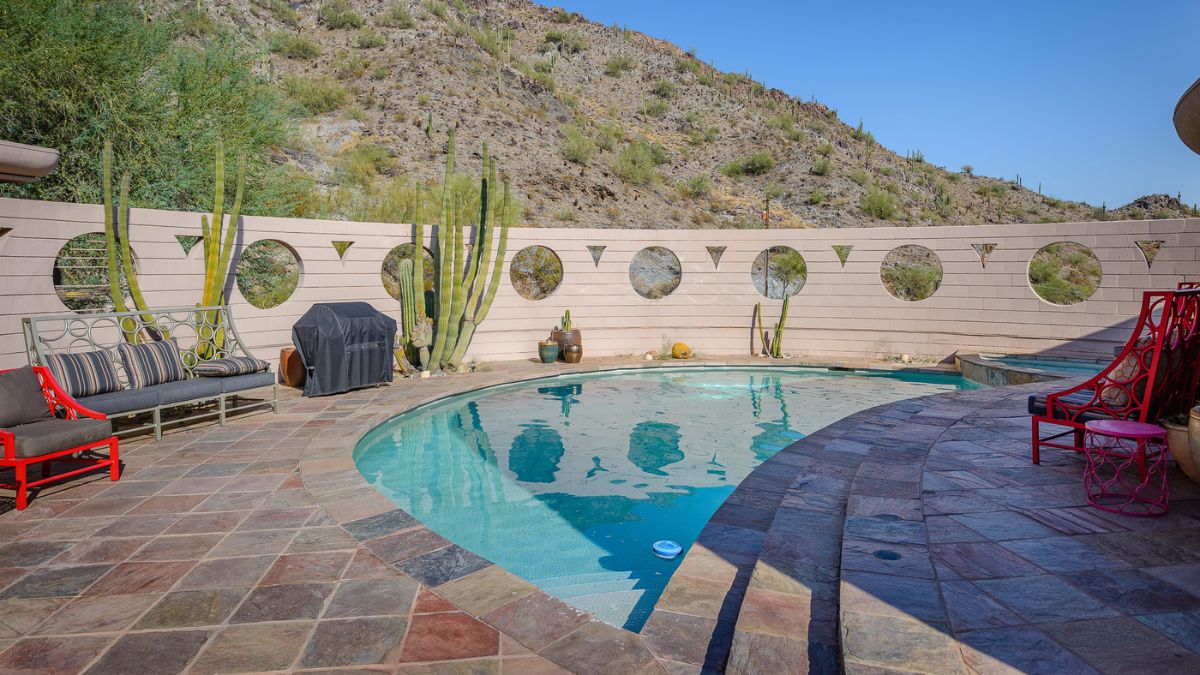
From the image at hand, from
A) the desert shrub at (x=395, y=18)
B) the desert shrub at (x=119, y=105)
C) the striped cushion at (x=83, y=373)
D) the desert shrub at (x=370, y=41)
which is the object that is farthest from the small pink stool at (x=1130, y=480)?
the desert shrub at (x=395, y=18)

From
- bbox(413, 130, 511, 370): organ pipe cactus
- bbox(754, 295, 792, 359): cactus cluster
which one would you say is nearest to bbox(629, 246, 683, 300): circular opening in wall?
bbox(754, 295, 792, 359): cactus cluster

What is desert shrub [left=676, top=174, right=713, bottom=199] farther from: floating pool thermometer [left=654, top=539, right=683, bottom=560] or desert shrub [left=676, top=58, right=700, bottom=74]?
floating pool thermometer [left=654, top=539, right=683, bottom=560]

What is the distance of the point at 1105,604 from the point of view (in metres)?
2.22

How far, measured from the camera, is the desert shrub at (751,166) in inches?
1022

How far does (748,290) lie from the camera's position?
36.2 ft

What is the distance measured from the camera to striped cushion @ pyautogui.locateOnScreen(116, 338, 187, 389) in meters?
5.44

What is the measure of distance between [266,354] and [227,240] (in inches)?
67.1

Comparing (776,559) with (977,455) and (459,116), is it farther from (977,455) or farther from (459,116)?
(459,116)

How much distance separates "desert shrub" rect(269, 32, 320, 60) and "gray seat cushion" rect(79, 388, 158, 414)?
22.3 metres

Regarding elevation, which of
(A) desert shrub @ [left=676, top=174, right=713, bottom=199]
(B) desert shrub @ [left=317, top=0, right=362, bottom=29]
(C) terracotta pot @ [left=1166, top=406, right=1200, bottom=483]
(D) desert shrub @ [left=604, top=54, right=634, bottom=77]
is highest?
(D) desert shrub @ [left=604, top=54, right=634, bottom=77]

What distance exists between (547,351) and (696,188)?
52.1 ft

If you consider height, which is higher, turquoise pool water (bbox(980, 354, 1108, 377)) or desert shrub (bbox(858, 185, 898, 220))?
desert shrub (bbox(858, 185, 898, 220))

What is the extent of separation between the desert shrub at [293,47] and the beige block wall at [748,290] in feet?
60.7

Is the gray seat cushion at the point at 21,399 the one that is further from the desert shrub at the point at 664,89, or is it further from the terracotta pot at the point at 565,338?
the desert shrub at the point at 664,89
